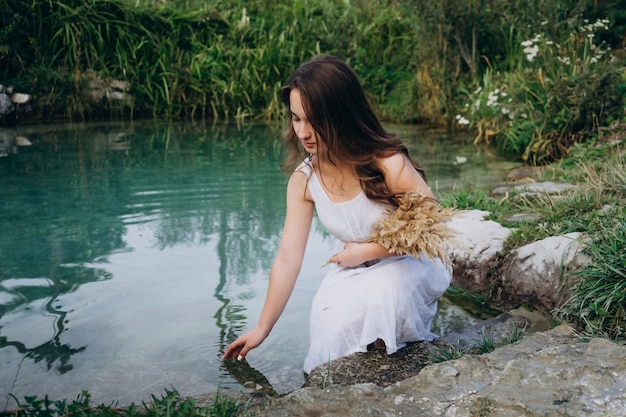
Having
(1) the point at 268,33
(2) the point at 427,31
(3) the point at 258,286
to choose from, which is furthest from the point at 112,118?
→ (3) the point at 258,286

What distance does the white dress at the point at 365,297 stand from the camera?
281 cm

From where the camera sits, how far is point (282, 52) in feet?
35.2

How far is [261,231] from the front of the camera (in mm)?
5129

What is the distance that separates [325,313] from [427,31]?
276 inches

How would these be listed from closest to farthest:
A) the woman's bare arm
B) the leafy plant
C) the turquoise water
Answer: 1. the leafy plant
2. the woman's bare arm
3. the turquoise water

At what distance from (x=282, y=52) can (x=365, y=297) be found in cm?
837

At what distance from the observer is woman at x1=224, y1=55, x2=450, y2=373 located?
9.09ft

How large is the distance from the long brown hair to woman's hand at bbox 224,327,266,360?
2.37 ft

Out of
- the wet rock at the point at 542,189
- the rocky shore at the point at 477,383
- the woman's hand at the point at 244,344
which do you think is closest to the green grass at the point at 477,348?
the rocky shore at the point at 477,383

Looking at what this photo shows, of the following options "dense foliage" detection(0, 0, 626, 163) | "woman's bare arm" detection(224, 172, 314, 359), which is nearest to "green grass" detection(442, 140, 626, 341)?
"woman's bare arm" detection(224, 172, 314, 359)

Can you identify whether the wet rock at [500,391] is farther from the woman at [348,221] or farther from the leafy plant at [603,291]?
the woman at [348,221]

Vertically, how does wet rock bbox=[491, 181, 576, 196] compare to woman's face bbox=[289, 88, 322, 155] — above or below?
below

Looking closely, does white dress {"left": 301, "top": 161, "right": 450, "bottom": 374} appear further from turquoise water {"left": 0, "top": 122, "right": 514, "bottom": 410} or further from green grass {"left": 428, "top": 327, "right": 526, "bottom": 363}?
turquoise water {"left": 0, "top": 122, "right": 514, "bottom": 410}

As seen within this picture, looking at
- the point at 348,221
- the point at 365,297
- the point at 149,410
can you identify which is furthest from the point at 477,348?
the point at 149,410
